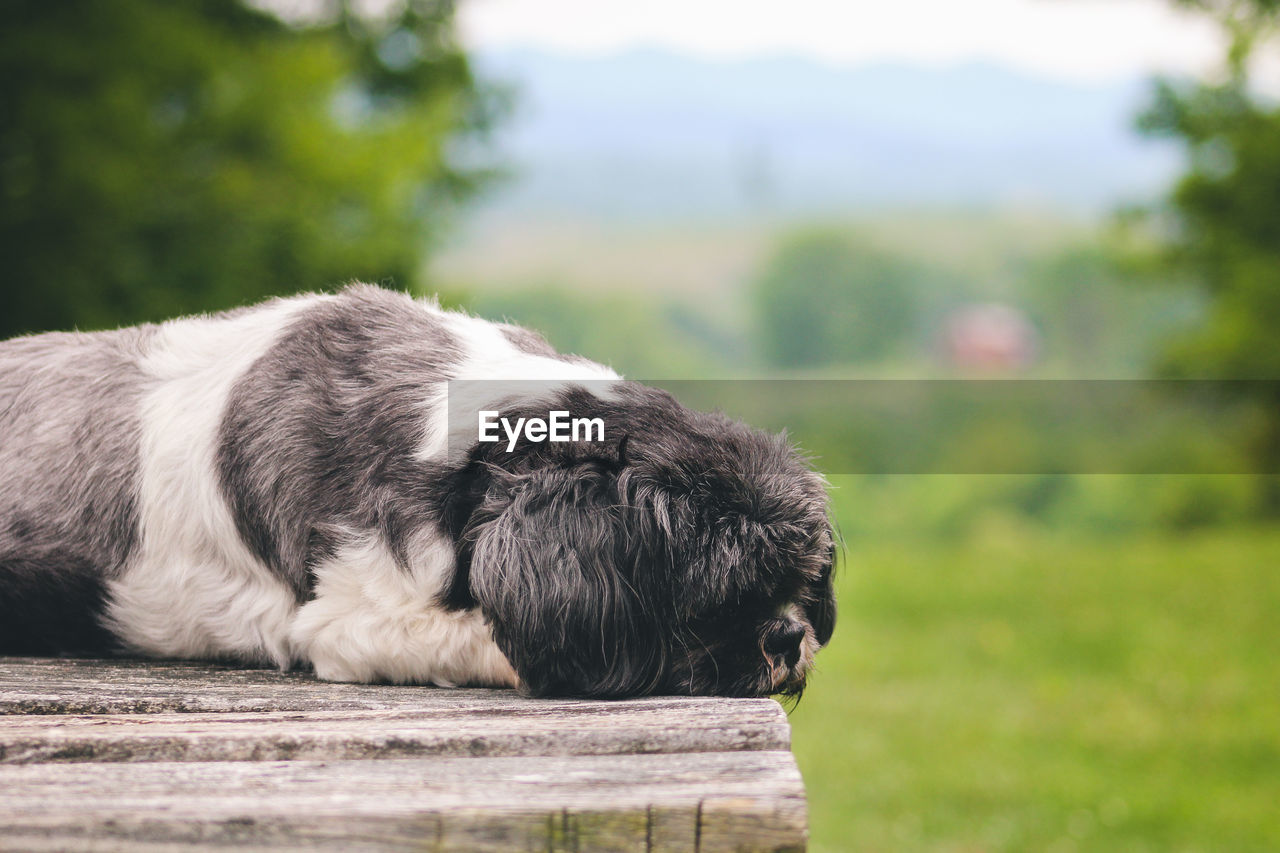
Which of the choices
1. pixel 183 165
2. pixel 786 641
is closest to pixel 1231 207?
pixel 183 165

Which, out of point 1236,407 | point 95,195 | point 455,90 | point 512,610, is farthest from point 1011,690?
point 455,90

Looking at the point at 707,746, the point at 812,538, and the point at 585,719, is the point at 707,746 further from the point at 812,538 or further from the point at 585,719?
the point at 812,538

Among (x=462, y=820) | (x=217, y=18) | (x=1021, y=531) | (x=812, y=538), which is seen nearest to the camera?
(x=462, y=820)

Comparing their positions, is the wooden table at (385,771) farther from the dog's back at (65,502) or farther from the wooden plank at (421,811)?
the dog's back at (65,502)

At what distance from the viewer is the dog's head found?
8.73 ft

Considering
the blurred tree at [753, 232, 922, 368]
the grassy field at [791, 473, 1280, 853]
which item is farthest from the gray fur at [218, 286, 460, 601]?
the blurred tree at [753, 232, 922, 368]

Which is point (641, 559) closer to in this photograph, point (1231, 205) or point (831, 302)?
point (1231, 205)

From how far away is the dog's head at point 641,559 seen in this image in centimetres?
266

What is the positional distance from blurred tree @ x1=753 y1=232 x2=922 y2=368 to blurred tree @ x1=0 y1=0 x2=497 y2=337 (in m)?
15.7

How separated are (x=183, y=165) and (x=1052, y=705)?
32.1ft

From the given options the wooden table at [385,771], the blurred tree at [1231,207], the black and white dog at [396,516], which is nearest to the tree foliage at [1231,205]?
the blurred tree at [1231,207]

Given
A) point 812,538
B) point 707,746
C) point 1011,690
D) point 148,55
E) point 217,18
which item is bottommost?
point 1011,690

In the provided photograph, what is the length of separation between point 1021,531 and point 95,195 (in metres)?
16.0

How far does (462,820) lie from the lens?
1924 millimetres
